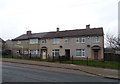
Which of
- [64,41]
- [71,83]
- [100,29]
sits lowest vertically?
[71,83]

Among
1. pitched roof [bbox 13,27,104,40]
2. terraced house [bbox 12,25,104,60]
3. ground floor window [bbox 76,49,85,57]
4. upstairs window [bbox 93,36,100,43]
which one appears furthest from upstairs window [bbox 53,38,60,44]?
upstairs window [bbox 93,36,100,43]

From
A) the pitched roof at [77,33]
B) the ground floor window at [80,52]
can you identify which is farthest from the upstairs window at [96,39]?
the ground floor window at [80,52]

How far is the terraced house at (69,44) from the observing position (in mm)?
35406

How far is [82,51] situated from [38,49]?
484 inches

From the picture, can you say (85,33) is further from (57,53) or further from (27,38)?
(27,38)

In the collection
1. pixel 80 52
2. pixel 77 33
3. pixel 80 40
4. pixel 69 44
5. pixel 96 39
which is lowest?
pixel 80 52

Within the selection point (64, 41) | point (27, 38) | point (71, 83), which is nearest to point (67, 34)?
point (64, 41)

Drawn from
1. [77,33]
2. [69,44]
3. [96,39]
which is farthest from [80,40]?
[96,39]

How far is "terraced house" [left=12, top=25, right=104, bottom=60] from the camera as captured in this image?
35406mm

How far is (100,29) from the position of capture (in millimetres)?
37000

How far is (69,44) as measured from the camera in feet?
127

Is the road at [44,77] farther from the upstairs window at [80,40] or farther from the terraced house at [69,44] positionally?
the upstairs window at [80,40]

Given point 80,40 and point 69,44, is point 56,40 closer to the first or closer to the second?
point 69,44

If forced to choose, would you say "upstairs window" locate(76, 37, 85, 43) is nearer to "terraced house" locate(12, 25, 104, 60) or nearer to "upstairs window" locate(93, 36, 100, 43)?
"terraced house" locate(12, 25, 104, 60)
